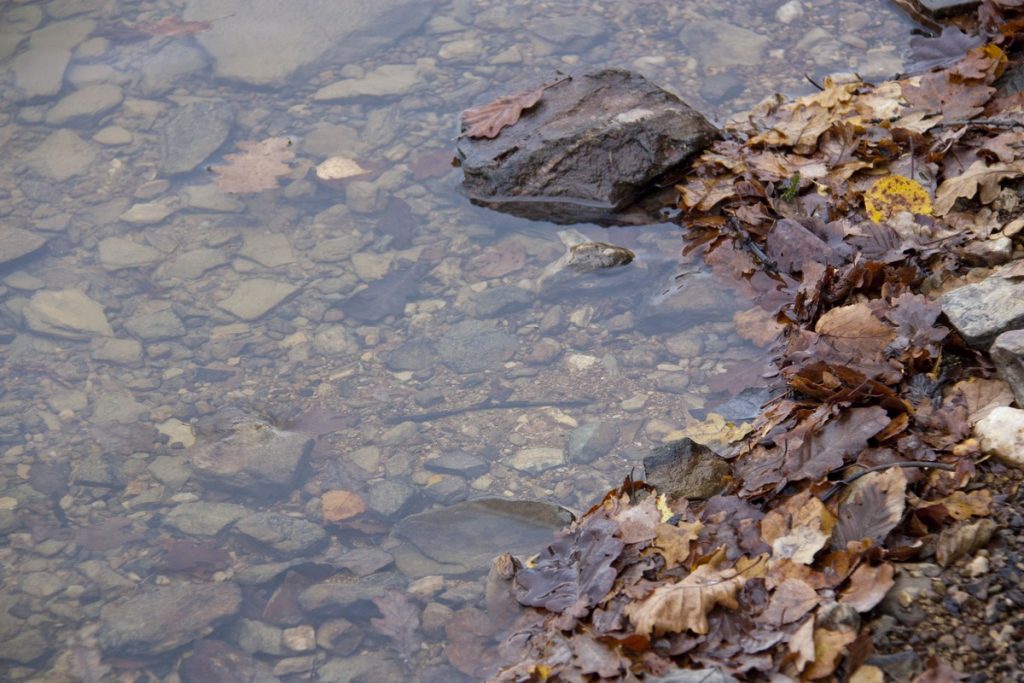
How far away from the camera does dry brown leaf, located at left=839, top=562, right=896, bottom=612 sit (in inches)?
92.4

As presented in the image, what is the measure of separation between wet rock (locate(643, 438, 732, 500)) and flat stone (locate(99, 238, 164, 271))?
3.52 metres

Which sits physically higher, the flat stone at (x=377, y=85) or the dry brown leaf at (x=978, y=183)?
the dry brown leaf at (x=978, y=183)

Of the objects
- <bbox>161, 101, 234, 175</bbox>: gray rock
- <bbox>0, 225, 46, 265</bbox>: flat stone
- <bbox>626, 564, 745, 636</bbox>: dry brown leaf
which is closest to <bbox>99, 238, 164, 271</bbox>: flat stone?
<bbox>0, 225, 46, 265</bbox>: flat stone

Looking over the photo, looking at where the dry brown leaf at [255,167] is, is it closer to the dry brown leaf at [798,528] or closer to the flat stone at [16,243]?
the flat stone at [16,243]

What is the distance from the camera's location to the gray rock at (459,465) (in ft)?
13.3

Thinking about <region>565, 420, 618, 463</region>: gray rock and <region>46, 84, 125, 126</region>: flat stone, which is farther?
<region>46, 84, 125, 126</region>: flat stone

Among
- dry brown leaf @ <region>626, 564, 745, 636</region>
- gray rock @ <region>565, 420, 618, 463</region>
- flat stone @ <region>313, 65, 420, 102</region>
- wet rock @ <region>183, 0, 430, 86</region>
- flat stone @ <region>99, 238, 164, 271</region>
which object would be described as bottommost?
gray rock @ <region>565, 420, 618, 463</region>

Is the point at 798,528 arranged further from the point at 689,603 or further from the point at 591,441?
the point at 591,441

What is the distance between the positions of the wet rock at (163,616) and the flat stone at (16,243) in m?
2.72

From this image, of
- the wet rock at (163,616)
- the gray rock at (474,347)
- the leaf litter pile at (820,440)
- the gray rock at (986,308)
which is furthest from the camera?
the gray rock at (474,347)

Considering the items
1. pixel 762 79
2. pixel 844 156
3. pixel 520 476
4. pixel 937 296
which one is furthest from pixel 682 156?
pixel 520 476

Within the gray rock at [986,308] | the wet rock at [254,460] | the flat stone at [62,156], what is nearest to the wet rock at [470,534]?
the wet rock at [254,460]

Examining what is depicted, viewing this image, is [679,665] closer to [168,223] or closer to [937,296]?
[937,296]

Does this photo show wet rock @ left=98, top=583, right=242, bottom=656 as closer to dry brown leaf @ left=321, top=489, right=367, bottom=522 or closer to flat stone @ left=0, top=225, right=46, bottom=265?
dry brown leaf @ left=321, top=489, right=367, bottom=522
